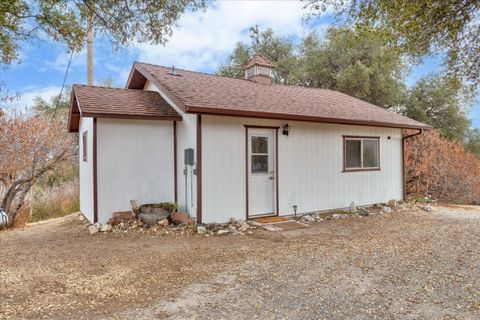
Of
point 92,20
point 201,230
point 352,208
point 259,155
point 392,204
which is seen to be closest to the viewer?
point 92,20

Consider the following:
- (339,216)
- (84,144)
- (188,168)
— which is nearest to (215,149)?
(188,168)

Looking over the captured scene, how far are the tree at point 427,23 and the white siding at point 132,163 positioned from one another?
4.18m

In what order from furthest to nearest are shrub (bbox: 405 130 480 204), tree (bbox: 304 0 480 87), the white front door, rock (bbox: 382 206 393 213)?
shrub (bbox: 405 130 480 204)
rock (bbox: 382 206 393 213)
the white front door
tree (bbox: 304 0 480 87)

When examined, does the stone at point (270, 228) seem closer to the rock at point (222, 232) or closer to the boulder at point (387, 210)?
the rock at point (222, 232)

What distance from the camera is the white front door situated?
7.60 metres

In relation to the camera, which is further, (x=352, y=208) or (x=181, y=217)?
(x=352, y=208)

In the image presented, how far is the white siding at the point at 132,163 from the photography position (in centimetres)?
696

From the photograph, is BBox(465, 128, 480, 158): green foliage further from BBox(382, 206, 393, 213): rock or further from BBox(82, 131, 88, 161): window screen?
BBox(82, 131, 88, 161): window screen

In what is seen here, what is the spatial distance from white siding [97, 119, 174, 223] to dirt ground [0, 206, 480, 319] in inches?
38.8

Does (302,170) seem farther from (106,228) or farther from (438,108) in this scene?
(438,108)

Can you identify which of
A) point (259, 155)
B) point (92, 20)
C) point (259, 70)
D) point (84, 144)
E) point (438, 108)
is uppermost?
point (259, 70)

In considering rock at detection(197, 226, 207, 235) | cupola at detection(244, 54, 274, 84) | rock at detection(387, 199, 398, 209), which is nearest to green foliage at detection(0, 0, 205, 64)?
rock at detection(197, 226, 207, 235)

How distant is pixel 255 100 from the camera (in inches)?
321

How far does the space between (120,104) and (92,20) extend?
191 cm
